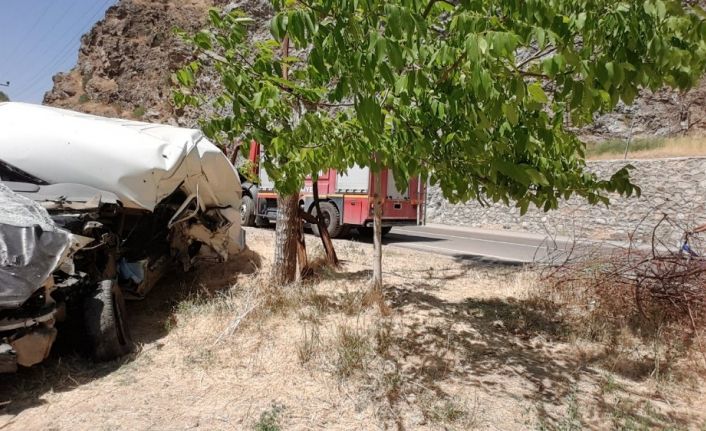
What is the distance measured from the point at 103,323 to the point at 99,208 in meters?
0.99

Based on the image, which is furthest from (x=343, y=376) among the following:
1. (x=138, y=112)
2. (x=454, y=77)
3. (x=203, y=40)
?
(x=138, y=112)

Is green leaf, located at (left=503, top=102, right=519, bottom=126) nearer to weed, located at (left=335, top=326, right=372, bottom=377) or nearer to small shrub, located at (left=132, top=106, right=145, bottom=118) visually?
weed, located at (left=335, top=326, right=372, bottom=377)

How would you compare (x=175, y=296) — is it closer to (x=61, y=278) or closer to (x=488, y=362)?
(x=61, y=278)

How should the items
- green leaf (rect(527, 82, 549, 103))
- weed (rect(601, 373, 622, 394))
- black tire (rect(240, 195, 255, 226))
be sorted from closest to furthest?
green leaf (rect(527, 82, 549, 103)) < weed (rect(601, 373, 622, 394)) < black tire (rect(240, 195, 255, 226))

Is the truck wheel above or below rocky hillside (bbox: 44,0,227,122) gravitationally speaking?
below

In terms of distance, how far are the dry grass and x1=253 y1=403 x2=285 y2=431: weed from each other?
23.7 metres

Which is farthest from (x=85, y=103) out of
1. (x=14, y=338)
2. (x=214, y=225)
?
(x=14, y=338)

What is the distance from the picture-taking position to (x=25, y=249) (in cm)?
331

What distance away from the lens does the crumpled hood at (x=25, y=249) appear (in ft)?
10.3

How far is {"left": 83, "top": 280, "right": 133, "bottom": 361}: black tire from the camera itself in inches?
155

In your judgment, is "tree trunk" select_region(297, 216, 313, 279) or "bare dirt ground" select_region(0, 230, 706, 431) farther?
"tree trunk" select_region(297, 216, 313, 279)

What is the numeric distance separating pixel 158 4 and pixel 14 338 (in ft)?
177

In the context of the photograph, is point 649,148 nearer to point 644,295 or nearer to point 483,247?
point 483,247

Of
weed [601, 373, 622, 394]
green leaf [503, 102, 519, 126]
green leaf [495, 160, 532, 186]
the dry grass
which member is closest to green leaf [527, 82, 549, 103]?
green leaf [503, 102, 519, 126]
